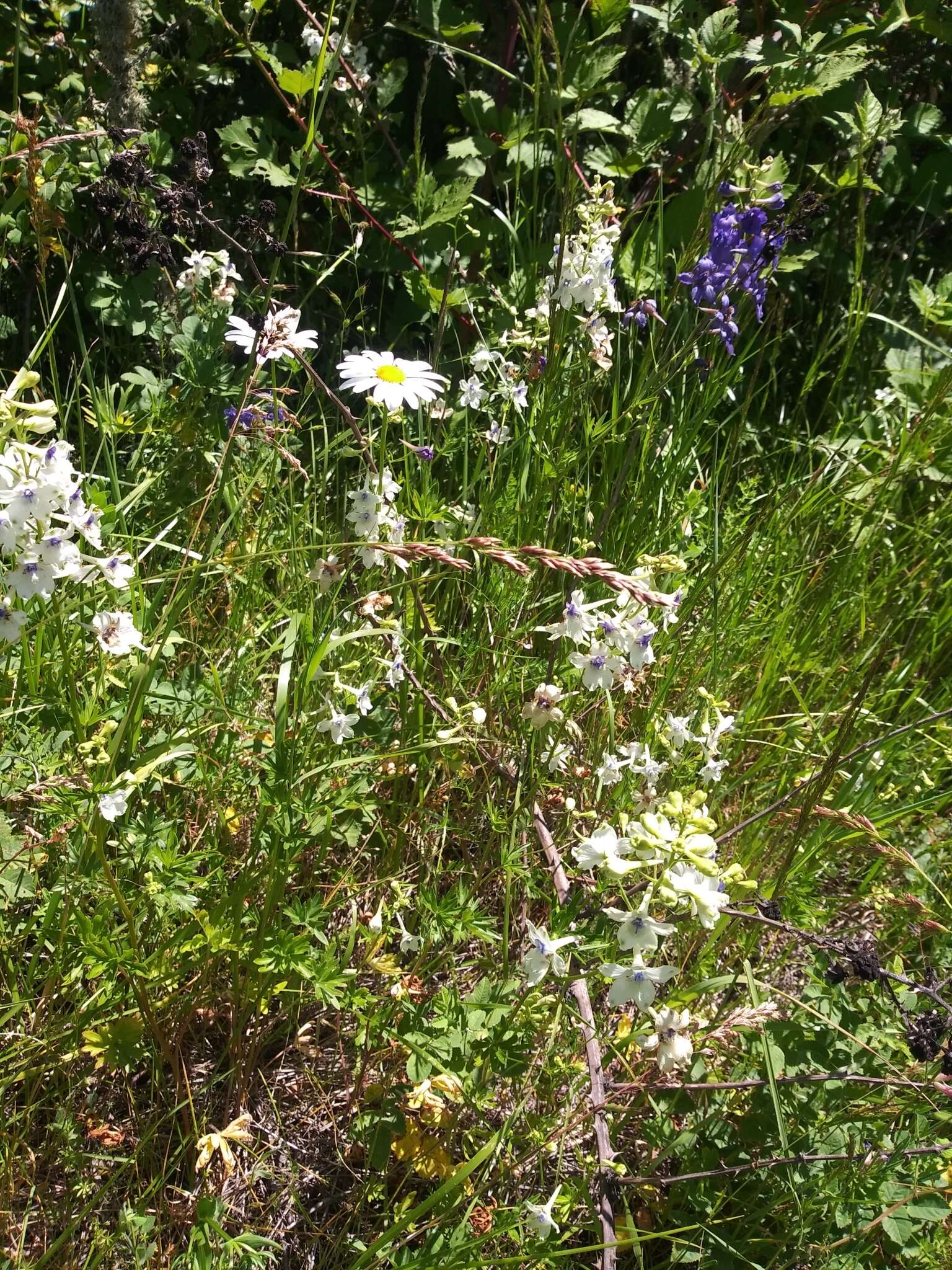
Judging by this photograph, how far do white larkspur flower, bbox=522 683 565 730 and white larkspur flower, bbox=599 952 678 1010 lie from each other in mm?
441

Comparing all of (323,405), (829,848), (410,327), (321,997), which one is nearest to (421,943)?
(321,997)

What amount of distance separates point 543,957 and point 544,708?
1.31 ft

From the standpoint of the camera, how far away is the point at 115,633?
1594 millimetres

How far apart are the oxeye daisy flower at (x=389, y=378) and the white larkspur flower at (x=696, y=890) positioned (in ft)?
2.87

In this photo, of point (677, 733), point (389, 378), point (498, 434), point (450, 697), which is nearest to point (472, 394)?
point (498, 434)

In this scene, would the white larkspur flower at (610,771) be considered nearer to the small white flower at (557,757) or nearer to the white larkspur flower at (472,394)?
the small white flower at (557,757)

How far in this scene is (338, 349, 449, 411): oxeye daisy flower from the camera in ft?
5.82

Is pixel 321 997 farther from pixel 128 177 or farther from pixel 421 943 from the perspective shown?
pixel 128 177

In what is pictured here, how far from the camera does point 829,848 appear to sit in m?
2.13

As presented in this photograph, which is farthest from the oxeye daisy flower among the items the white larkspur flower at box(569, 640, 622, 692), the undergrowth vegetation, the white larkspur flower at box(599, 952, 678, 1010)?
the white larkspur flower at box(599, 952, 678, 1010)

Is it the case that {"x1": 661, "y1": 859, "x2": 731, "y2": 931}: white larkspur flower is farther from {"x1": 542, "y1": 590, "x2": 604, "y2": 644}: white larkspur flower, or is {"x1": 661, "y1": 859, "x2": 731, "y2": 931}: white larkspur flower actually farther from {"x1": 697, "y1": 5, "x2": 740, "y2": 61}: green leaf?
{"x1": 697, "y1": 5, "x2": 740, "y2": 61}: green leaf

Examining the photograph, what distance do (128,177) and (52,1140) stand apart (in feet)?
6.23

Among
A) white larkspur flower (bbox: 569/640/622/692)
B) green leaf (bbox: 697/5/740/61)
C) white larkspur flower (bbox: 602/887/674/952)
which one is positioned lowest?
white larkspur flower (bbox: 602/887/674/952)

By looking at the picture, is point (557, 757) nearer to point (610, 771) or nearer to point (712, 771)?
point (610, 771)
